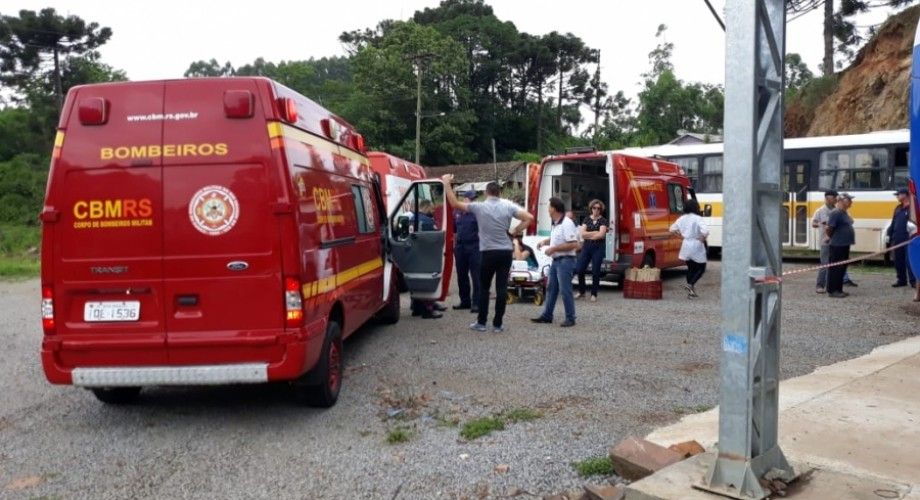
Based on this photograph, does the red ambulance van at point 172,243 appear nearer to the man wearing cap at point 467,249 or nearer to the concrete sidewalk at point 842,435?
the concrete sidewalk at point 842,435

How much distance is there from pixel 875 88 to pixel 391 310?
22974 millimetres

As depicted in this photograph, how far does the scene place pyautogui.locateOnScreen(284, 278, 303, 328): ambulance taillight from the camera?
5508 mm

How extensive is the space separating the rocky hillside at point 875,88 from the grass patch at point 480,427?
75.2ft

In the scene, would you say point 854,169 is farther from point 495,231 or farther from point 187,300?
point 187,300

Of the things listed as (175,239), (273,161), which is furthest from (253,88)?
(175,239)

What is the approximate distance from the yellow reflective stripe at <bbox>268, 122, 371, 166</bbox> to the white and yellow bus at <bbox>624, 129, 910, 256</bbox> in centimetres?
1135

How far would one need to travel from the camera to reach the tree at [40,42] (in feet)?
145

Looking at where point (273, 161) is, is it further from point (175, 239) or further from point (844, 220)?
point (844, 220)

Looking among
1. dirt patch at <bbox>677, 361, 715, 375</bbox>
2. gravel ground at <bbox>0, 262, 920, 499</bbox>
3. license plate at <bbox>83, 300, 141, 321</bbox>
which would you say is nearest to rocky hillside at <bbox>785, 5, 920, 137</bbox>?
gravel ground at <bbox>0, 262, 920, 499</bbox>

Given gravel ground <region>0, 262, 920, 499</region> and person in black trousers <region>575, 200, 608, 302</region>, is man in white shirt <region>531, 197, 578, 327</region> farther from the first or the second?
person in black trousers <region>575, 200, 608, 302</region>

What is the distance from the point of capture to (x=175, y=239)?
5.54 m

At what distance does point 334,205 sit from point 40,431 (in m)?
2.92

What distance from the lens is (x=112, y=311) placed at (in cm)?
556

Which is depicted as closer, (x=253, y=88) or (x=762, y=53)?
(x=762, y=53)
